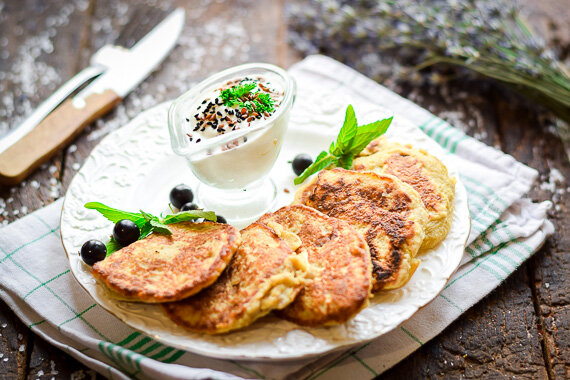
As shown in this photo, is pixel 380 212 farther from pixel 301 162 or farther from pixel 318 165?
pixel 301 162

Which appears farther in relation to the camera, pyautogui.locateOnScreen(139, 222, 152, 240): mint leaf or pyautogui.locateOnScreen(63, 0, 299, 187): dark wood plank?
pyautogui.locateOnScreen(63, 0, 299, 187): dark wood plank

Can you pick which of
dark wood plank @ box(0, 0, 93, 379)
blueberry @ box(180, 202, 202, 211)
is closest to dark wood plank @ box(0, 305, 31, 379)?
dark wood plank @ box(0, 0, 93, 379)

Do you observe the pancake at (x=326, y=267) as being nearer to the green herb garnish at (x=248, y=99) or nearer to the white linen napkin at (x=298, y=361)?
the white linen napkin at (x=298, y=361)

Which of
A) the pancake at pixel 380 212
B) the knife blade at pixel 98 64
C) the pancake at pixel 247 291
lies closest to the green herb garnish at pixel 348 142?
the pancake at pixel 380 212

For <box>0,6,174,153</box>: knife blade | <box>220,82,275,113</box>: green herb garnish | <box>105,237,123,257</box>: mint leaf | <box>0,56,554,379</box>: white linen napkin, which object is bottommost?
<box>0,56,554,379</box>: white linen napkin

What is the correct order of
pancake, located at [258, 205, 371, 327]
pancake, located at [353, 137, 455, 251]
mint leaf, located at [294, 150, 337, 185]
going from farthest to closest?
mint leaf, located at [294, 150, 337, 185], pancake, located at [353, 137, 455, 251], pancake, located at [258, 205, 371, 327]

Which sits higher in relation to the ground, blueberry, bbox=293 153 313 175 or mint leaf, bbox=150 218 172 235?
mint leaf, bbox=150 218 172 235

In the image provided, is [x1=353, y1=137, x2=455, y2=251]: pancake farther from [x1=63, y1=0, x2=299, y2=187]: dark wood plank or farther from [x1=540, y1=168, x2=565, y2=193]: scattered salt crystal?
[x1=63, y1=0, x2=299, y2=187]: dark wood plank

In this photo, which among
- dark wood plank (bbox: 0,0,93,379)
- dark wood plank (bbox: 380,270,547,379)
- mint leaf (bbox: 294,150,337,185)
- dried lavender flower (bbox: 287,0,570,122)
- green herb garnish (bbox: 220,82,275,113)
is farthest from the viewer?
dried lavender flower (bbox: 287,0,570,122)
